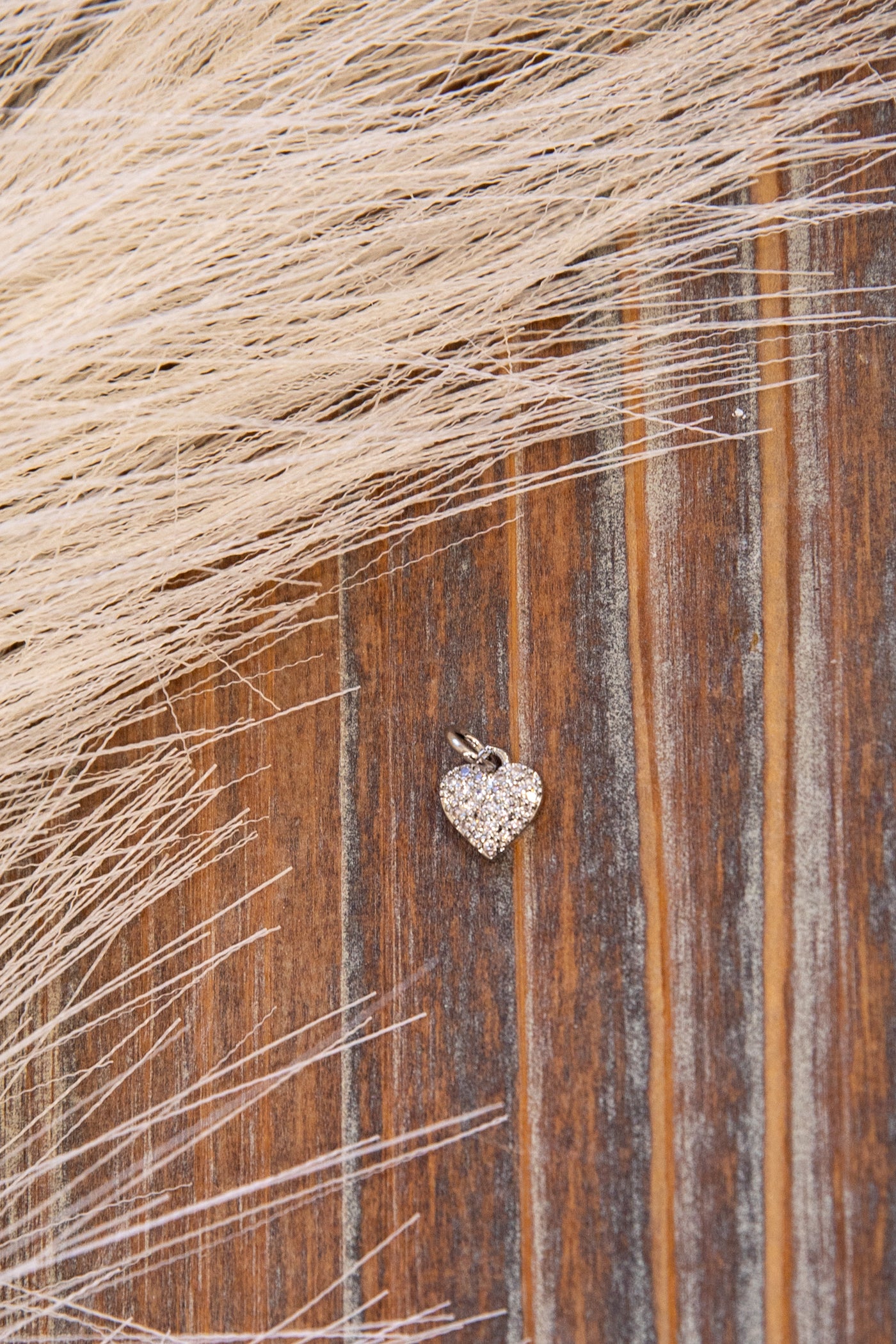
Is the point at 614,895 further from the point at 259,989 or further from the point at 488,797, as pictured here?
the point at 259,989

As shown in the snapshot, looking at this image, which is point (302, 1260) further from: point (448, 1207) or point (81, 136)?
point (81, 136)

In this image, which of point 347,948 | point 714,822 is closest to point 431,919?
point 347,948

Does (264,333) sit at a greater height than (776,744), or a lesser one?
greater

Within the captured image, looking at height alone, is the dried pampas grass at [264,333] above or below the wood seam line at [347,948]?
above

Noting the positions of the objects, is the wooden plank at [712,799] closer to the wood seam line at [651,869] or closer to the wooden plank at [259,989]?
the wood seam line at [651,869]

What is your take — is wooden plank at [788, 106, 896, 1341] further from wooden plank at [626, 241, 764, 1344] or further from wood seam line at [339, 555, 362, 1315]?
wood seam line at [339, 555, 362, 1315]

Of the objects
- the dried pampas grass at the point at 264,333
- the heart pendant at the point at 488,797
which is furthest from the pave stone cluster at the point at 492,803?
the dried pampas grass at the point at 264,333

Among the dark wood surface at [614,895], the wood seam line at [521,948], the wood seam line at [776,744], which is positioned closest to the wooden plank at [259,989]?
the dark wood surface at [614,895]
